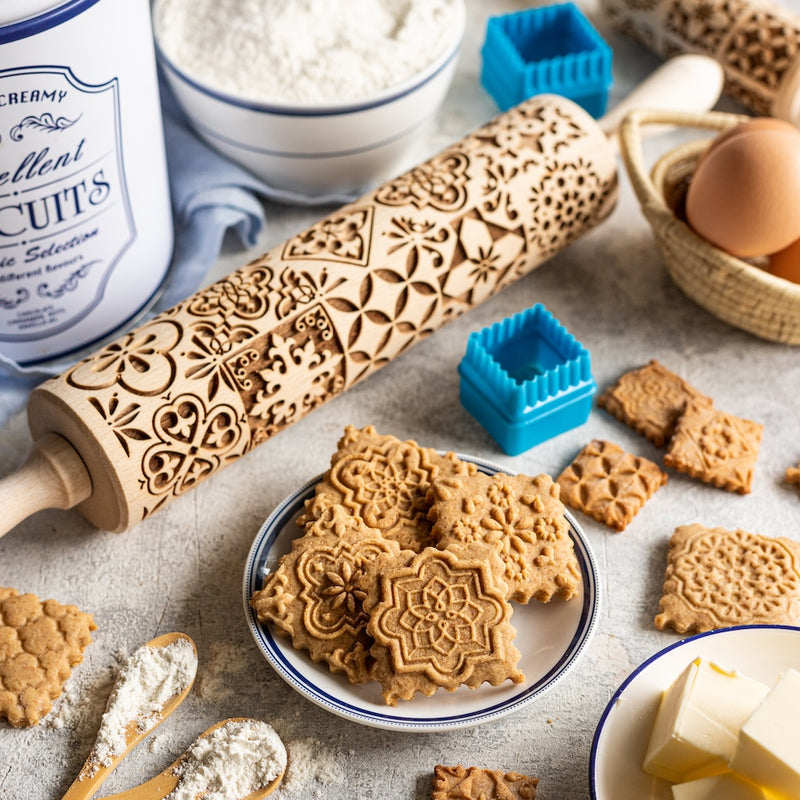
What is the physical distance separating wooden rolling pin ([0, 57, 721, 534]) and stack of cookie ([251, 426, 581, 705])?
14 centimetres

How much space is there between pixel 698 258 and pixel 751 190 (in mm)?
114

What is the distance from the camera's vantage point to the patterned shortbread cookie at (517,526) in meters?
1.03

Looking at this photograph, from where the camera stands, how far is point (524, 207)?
4.34ft

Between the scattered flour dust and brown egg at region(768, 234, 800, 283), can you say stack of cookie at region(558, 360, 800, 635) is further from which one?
the scattered flour dust

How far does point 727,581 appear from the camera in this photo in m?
1.11

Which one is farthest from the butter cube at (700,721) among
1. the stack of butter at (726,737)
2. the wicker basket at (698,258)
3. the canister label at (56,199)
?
the canister label at (56,199)

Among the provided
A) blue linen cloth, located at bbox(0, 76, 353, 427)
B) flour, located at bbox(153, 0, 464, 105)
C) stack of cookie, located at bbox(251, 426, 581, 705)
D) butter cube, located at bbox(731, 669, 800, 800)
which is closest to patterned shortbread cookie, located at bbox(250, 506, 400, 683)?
stack of cookie, located at bbox(251, 426, 581, 705)

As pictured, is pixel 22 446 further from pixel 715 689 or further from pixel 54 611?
pixel 715 689

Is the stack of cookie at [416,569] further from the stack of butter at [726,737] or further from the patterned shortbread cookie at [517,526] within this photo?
the stack of butter at [726,737]

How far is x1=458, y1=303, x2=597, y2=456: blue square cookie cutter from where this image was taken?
1.21 meters

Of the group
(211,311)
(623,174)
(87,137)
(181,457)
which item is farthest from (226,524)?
(623,174)

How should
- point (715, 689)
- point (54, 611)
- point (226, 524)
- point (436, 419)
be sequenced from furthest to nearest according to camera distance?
point (436, 419) → point (226, 524) → point (54, 611) → point (715, 689)

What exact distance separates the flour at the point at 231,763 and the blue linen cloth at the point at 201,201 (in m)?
0.60

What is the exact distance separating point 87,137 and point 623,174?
869 millimetres
